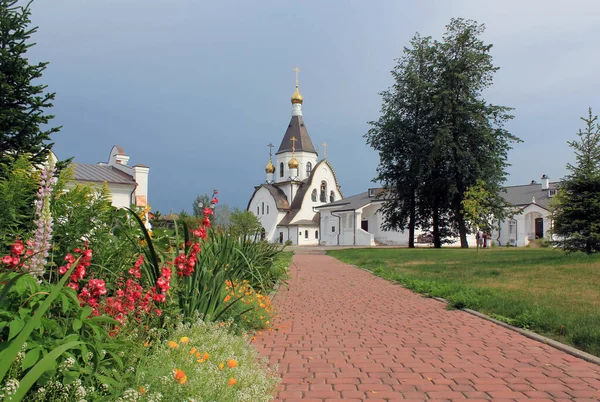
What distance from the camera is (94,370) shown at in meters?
2.44

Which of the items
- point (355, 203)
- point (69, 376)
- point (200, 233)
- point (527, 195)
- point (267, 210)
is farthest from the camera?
point (267, 210)

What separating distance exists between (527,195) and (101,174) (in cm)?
4723

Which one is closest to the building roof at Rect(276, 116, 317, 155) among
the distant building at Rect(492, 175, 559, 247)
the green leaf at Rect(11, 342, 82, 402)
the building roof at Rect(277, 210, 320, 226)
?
the building roof at Rect(277, 210, 320, 226)

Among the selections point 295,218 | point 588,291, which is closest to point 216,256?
point 588,291

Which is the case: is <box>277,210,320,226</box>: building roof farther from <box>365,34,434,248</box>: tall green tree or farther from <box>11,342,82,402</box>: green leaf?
<box>11,342,82,402</box>: green leaf

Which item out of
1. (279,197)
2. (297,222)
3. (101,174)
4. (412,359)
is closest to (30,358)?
(412,359)

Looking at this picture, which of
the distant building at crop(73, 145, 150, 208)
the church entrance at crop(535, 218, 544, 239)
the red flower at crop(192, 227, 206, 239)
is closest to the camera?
the red flower at crop(192, 227, 206, 239)

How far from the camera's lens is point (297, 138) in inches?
3024

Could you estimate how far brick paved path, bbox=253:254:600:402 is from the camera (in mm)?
4141

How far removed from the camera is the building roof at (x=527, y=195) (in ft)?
175

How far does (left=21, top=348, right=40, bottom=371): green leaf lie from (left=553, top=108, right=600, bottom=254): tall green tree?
18247 millimetres

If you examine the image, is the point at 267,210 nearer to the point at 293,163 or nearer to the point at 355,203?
the point at 293,163

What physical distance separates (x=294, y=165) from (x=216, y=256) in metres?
69.4

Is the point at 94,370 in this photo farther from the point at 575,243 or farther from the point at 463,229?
the point at 463,229
